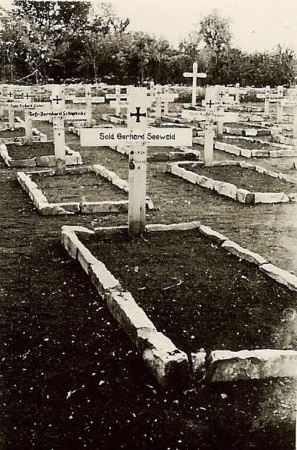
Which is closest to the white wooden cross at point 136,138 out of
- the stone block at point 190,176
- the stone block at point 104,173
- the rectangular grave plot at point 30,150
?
the stone block at point 104,173

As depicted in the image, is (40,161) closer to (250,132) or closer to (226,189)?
(226,189)

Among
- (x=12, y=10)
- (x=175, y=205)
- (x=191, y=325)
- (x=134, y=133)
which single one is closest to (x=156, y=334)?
(x=191, y=325)

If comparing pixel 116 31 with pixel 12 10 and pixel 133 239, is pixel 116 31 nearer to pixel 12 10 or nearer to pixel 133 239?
pixel 12 10

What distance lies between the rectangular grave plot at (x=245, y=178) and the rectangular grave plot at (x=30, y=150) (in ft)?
12.3

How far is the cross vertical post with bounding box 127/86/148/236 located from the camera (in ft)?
23.4

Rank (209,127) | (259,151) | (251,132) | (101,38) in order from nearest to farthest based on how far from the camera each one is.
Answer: (209,127)
(259,151)
(251,132)
(101,38)

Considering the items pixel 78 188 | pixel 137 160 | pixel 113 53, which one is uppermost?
pixel 113 53

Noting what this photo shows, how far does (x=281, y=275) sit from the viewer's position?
5.72 m

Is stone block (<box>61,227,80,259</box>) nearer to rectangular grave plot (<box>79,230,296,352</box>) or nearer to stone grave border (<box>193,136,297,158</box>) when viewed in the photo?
rectangular grave plot (<box>79,230,296,352</box>)

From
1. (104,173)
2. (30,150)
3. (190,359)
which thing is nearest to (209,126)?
(104,173)

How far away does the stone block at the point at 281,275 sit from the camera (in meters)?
5.56

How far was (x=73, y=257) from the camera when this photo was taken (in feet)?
21.7

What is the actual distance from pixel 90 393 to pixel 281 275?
2.57m

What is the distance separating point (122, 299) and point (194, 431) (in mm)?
1660
